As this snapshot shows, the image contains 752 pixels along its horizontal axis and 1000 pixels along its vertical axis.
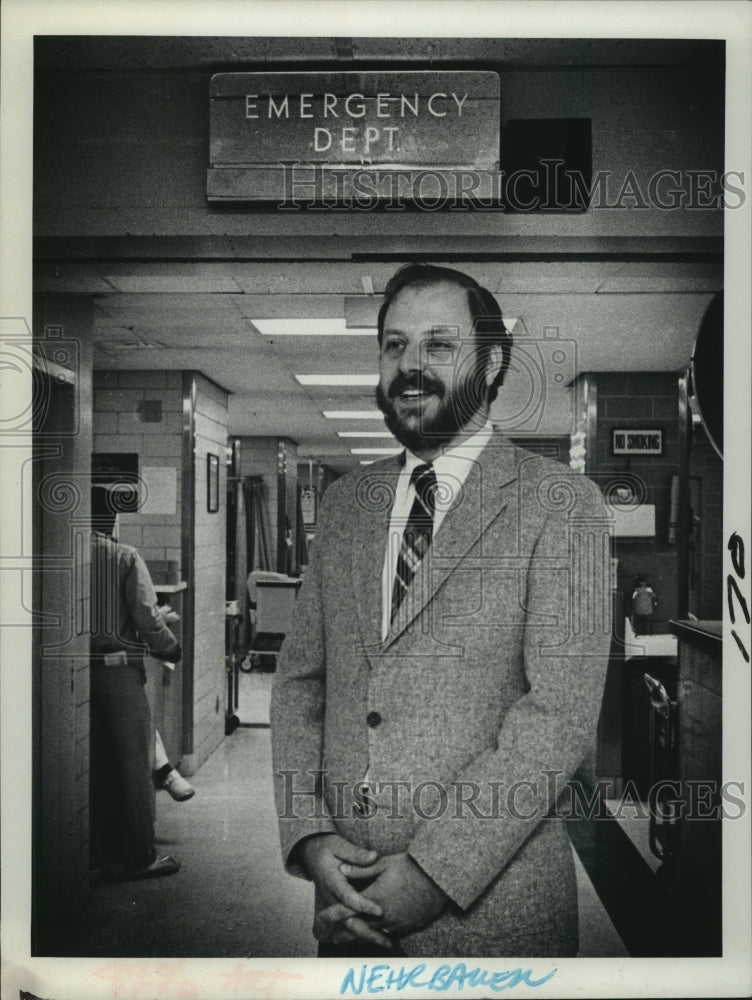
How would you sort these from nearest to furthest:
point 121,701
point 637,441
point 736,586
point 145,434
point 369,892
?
point 369,892 → point 736,586 → point 637,441 → point 145,434 → point 121,701

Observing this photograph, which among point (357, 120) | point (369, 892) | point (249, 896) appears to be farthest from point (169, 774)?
point (357, 120)

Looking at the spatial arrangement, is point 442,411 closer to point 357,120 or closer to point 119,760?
point 357,120

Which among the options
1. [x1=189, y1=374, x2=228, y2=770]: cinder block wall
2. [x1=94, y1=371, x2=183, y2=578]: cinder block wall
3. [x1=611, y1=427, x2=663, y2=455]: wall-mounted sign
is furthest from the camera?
[x1=189, y1=374, x2=228, y2=770]: cinder block wall

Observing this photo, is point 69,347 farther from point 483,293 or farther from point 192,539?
point 483,293

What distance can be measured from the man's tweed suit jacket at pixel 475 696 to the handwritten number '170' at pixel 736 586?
1.00 feet

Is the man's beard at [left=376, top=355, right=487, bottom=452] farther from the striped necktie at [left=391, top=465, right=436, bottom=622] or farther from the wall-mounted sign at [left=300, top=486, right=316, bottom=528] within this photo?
the wall-mounted sign at [left=300, top=486, right=316, bottom=528]

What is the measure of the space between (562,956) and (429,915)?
0.37 meters

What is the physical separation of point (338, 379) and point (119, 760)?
1.26m

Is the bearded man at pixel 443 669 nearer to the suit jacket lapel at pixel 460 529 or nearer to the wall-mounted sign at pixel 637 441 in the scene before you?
the suit jacket lapel at pixel 460 529

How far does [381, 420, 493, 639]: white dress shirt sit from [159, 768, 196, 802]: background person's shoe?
839 mm

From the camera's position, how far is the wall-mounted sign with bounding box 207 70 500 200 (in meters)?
1.86


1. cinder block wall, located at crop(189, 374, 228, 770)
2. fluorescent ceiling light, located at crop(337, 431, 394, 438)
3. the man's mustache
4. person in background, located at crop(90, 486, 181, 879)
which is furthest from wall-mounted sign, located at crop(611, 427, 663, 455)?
person in background, located at crop(90, 486, 181, 879)

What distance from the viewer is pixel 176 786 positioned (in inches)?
87.1

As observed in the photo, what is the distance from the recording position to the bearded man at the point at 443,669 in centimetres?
180
